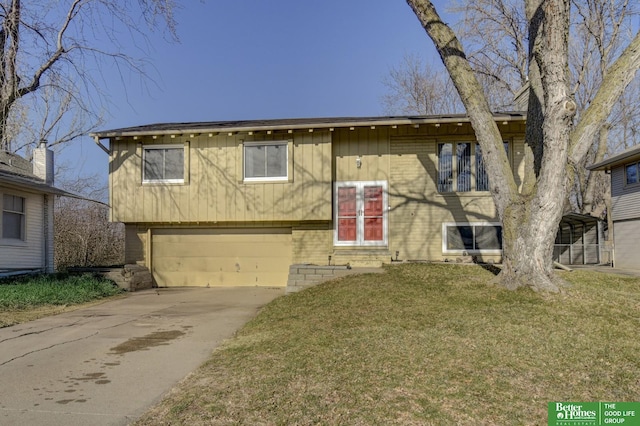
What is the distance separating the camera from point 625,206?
14.8 m

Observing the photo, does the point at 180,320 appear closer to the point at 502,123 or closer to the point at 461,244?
the point at 461,244

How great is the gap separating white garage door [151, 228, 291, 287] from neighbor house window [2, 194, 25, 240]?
3785 mm

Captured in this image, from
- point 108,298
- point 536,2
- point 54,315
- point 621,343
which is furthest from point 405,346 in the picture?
point 108,298

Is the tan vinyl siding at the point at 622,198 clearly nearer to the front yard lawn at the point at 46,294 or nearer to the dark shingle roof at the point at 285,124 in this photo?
the dark shingle roof at the point at 285,124

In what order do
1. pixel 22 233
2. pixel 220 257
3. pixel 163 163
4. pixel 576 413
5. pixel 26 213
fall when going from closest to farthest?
pixel 576 413 < pixel 22 233 < pixel 26 213 < pixel 163 163 < pixel 220 257

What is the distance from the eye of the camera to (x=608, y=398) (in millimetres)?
3518

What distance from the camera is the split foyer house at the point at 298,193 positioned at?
1200cm

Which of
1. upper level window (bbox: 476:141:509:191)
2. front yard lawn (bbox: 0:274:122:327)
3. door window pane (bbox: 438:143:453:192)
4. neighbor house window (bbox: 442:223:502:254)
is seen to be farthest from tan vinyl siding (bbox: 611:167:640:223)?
front yard lawn (bbox: 0:274:122:327)

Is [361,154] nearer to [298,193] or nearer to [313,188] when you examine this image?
[313,188]

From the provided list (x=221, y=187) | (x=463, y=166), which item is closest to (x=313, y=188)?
(x=221, y=187)

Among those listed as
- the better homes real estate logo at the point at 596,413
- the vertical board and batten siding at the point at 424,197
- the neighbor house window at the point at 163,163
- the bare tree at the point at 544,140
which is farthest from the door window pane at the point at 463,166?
the better homes real estate logo at the point at 596,413

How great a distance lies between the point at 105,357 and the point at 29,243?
953 cm

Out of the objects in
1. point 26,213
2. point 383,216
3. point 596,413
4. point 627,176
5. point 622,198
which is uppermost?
point 627,176

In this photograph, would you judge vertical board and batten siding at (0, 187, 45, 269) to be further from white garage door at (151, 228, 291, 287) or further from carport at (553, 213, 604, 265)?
carport at (553, 213, 604, 265)
